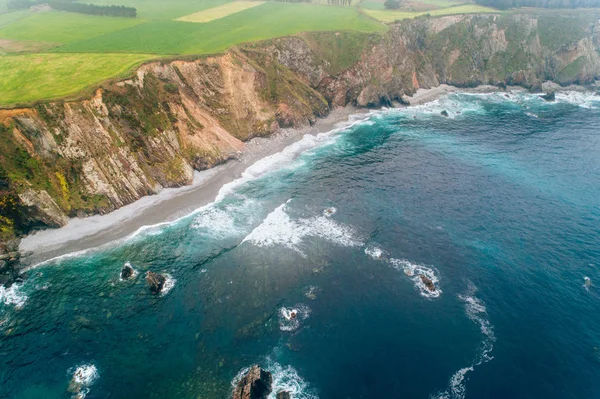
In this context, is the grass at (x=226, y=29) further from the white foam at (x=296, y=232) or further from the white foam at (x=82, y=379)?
the white foam at (x=82, y=379)

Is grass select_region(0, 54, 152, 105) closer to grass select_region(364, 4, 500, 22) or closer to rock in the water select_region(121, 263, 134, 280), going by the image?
rock in the water select_region(121, 263, 134, 280)

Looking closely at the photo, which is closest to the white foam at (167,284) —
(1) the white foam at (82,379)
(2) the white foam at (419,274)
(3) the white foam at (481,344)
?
(1) the white foam at (82,379)

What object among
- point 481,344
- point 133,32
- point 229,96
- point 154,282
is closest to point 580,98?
point 229,96

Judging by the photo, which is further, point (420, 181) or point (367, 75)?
point (367, 75)

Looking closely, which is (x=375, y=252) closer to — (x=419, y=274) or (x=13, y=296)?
(x=419, y=274)

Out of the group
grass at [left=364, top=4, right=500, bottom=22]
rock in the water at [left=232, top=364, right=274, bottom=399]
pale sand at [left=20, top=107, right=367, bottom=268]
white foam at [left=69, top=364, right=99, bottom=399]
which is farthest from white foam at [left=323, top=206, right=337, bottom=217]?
grass at [left=364, top=4, right=500, bottom=22]

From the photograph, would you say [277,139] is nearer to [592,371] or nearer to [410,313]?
[410,313]

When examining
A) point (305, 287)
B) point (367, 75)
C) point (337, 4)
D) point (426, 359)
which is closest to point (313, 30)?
point (367, 75)
